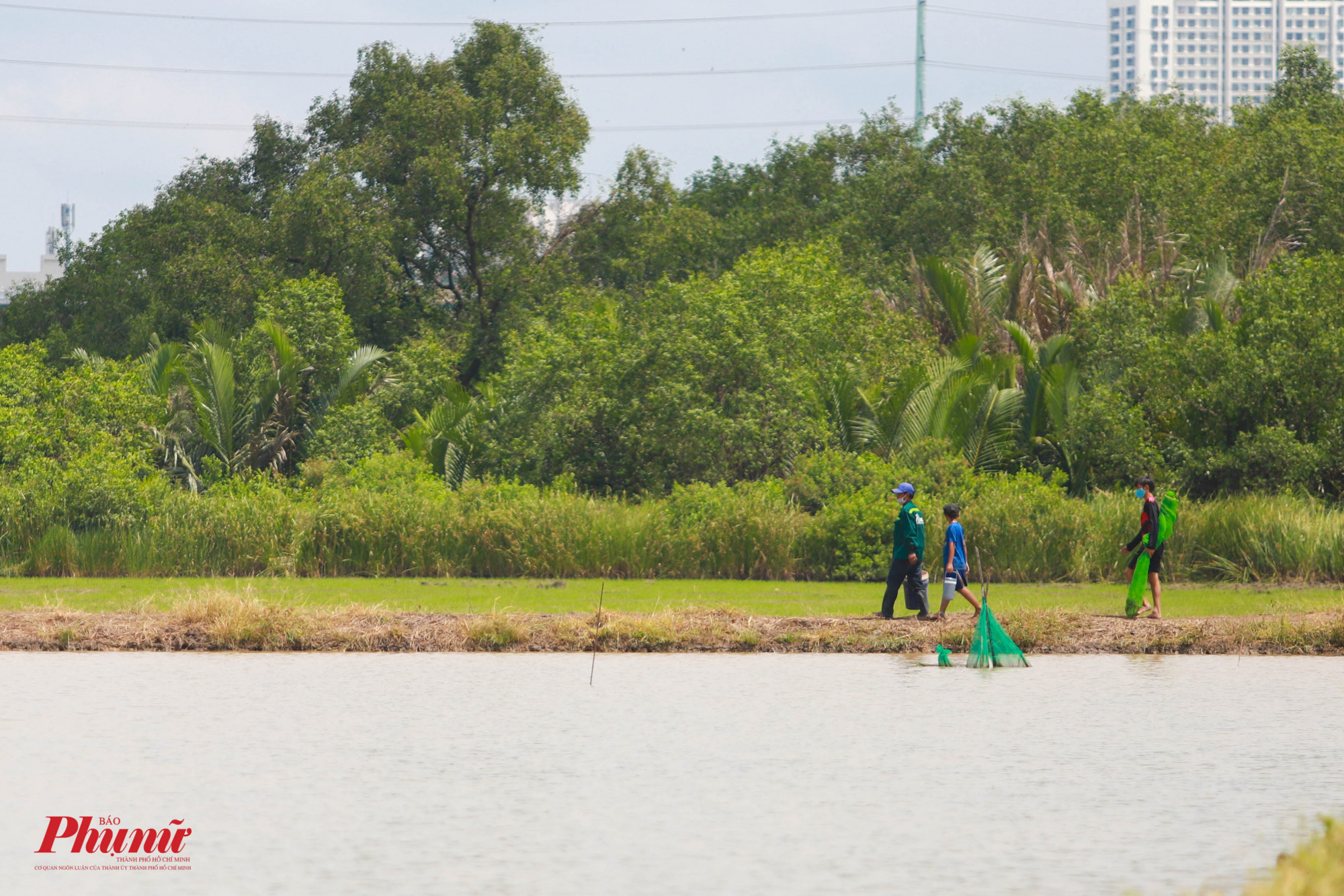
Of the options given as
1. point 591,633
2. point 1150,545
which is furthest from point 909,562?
point 591,633

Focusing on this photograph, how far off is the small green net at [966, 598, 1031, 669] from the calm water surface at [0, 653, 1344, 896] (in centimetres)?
39

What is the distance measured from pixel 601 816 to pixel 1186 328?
2625cm

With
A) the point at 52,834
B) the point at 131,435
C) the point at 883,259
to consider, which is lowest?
the point at 52,834

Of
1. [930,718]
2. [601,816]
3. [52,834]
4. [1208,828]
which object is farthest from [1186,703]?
[52,834]

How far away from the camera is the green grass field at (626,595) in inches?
730

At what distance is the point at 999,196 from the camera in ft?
152

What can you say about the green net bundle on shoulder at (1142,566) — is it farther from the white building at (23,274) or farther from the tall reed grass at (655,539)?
the white building at (23,274)

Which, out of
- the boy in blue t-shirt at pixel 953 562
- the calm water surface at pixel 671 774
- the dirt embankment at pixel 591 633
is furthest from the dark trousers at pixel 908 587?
the calm water surface at pixel 671 774

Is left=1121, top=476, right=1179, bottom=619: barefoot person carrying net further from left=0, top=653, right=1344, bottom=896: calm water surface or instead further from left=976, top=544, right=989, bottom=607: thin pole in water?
left=0, top=653, right=1344, bottom=896: calm water surface

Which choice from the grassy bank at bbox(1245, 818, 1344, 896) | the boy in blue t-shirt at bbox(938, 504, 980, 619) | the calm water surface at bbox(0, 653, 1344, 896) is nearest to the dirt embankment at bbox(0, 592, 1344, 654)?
the boy in blue t-shirt at bbox(938, 504, 980, 619)

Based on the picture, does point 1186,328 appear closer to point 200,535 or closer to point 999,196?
point 999,196

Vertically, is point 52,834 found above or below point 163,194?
below

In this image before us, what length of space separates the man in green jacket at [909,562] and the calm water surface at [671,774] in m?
2.45

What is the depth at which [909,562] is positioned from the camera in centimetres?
1703
